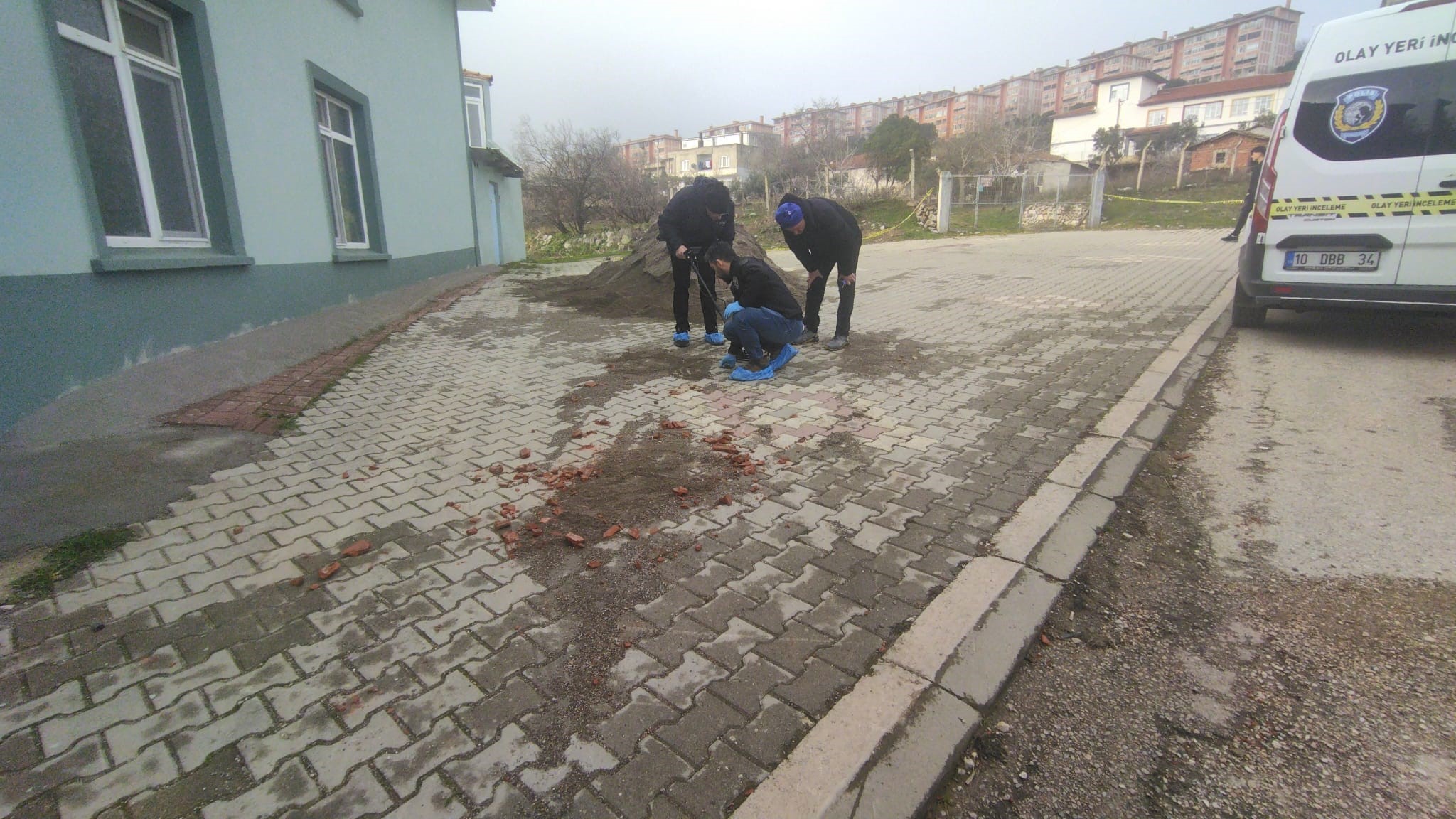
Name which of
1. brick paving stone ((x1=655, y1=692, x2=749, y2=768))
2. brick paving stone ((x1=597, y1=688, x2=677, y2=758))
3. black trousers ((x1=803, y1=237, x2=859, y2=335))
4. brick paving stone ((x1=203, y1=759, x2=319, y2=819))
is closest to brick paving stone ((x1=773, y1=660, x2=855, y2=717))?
brick paving stone ((x1=655, y1=692, x2=749, y2=768))

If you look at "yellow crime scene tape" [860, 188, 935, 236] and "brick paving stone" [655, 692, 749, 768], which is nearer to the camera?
"brick paving stone" [655, 692, 749, 768]

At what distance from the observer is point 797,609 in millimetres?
2752

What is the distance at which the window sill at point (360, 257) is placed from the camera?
8992 mm

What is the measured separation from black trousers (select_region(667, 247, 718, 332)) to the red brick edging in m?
3.22

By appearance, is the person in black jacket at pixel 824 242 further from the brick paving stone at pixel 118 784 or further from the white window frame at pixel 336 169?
the white window frame at pixel 336 169

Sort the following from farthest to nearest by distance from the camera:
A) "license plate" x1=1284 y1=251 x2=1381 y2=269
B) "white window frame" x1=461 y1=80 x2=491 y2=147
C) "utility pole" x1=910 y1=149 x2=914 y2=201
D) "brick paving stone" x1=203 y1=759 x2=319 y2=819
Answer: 1. "utility pole" x1=910 y1=149 x2=914 y2=201
2. "white window frame" x1=461 y1=80 x2=491 y2=147
3. "license plate" x1=1284 y1=251 x2=1381 y2=269
4. "brick paving stone" x1=203 y1=759 x2=319 y2=819

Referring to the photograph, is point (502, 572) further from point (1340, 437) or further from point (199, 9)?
point (199, 9)

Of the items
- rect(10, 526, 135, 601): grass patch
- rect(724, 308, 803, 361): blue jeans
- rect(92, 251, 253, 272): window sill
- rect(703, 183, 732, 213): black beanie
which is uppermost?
rect(703, 183, 732, 213): black beanie

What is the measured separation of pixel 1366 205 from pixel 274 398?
9267 millimetres

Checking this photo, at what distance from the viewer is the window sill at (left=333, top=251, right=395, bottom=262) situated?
899cm

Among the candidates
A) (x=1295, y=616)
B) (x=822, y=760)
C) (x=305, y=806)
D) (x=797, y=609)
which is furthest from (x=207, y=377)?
(x=1295, y=616)

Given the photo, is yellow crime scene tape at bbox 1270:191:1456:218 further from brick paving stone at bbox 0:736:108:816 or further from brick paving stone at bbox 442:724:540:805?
brick paving stone at bbox 0:736:108:816

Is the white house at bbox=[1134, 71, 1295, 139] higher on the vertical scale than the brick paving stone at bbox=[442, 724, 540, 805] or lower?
higher

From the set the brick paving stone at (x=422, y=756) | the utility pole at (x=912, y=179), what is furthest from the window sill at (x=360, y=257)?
the utility pole at (x=912, y=179)
